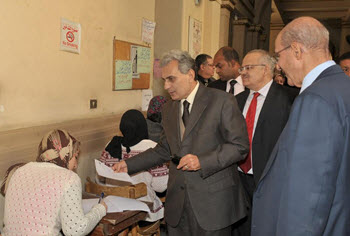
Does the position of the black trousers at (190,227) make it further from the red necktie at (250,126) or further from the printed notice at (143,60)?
the printed notice at (143,60)

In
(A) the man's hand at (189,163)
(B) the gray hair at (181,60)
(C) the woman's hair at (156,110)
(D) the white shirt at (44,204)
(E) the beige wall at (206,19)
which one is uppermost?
(E) the beige wall at (206,19)

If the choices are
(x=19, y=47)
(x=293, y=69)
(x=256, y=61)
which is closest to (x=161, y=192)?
(x=256, y=61)

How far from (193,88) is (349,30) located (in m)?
18.4

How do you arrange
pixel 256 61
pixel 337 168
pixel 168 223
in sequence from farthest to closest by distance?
pixel 256 61, pixel 168 223, pixel 337 168

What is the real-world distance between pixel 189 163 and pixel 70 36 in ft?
5.50

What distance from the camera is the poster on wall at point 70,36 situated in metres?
3.04

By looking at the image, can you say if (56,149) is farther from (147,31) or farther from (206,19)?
(206,19)

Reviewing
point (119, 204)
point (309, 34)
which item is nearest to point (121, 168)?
point (119, 204)

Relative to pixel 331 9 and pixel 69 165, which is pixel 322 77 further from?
pixel 331 9

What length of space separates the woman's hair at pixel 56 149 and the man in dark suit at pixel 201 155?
0.66m

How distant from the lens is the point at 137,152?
3.23 m

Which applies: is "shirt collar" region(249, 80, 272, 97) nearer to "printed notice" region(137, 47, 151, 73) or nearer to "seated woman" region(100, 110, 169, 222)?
"seated woman" region(100, 110, 169, 222)

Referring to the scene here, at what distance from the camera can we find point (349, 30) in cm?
1817

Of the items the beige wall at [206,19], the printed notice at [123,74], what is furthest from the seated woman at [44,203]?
the beige wall at [206,19]
